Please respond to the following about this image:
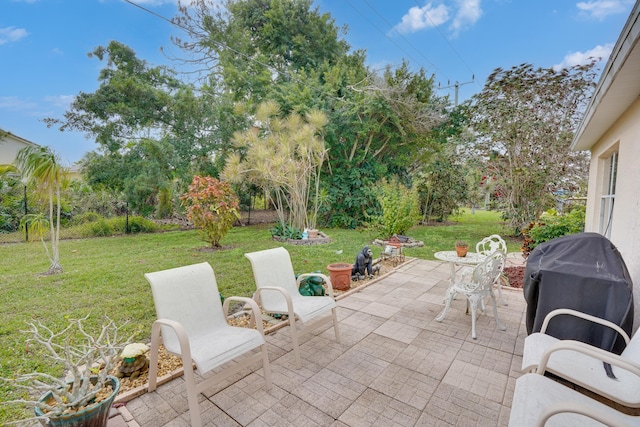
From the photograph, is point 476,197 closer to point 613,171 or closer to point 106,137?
point 613,171

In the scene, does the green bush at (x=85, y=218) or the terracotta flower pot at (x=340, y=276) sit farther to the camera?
the green bush at (x=85, y=218)

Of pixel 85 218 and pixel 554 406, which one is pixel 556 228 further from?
pixel 85 218

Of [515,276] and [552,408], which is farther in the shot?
[515,276]

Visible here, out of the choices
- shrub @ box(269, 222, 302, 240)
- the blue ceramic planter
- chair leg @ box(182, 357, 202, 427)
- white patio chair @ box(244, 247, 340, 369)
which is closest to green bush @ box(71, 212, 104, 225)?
shrub @ box(269, 222, 302, 240)

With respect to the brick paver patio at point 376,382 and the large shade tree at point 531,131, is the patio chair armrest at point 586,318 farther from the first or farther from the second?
the large shade tree at point 531,131

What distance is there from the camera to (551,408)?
48.0 inches

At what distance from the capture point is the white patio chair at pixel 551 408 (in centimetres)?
119

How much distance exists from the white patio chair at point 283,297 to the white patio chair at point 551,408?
5.15ft

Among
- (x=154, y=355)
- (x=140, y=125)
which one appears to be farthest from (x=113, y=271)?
(x=140, y=125)

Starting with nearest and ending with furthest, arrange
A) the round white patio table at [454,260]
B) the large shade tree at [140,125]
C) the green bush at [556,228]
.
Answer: the round white patio table at [454,260] < the green bush at [556,228] < the large shade tree at [140,125]

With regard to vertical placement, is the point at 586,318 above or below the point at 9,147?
below

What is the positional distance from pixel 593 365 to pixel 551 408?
3.31 feet

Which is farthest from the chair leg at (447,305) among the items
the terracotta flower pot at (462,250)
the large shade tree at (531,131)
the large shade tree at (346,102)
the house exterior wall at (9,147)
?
the house exterior wall at (9,147)

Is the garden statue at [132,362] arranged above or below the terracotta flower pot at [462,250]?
below
